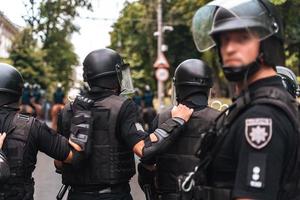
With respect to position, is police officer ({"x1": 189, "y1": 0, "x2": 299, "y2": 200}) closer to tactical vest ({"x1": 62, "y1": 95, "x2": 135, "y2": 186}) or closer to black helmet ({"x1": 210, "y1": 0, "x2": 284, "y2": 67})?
black helmet ({"x1": 210, "y1": 0, "x2": 284, "y2": 67})

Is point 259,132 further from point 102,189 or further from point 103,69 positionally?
point 103,69

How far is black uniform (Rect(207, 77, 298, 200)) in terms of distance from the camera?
7.06 feet

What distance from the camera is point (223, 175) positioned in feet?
7.81

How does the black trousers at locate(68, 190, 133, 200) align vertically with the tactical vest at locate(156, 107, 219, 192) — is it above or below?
below

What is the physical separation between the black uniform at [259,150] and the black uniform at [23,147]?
1.76 metres

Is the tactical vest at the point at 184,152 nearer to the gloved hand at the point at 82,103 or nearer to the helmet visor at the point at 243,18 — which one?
the gloved hand at the point at 82,103

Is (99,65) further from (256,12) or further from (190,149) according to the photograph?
(256,12)

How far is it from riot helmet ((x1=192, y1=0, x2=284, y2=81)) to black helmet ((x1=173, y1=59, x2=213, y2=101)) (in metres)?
1.50

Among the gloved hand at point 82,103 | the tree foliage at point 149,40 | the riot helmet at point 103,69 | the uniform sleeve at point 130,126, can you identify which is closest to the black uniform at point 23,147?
the gloved hand at point 82,103

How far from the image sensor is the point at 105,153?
13.0 ft


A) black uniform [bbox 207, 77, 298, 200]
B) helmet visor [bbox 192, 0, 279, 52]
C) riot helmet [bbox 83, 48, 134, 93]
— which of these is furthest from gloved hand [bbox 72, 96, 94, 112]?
black uniform [bbox 207, 77, 298, 200]

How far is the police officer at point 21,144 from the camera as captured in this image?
3719mm

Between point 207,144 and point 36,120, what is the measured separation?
67.2 inches

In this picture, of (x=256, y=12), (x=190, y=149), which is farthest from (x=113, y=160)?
(x=256, y=12)
